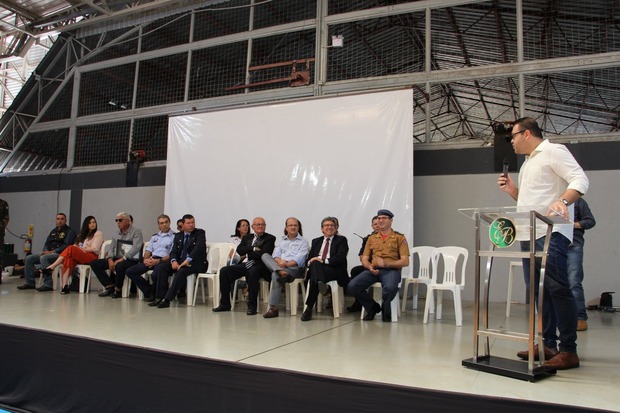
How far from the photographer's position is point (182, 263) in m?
4.71

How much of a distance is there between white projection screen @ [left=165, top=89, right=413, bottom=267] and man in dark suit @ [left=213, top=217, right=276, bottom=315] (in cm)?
113

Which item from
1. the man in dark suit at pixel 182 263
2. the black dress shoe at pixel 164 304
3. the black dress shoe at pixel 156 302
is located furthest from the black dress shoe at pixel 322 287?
the black dress shoe at pixel 156 302

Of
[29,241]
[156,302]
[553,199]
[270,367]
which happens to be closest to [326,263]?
[156,302]

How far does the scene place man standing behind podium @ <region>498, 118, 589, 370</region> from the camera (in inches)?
88.6

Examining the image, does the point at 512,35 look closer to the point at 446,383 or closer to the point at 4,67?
the point at 446,383

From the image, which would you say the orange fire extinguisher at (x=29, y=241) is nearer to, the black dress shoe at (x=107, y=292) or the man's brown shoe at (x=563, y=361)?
the black dress shoe at (x=107, y=292)

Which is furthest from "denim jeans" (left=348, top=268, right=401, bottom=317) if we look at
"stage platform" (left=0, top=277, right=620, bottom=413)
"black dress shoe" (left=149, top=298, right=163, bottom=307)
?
"black dress shoe" (left=149, top=298, right=163, bottom=307)

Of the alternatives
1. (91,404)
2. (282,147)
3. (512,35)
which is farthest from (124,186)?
(512,35)

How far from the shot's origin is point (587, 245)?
15.9ft

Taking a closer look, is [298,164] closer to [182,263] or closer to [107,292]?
[182,263]

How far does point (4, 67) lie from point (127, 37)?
906 cm

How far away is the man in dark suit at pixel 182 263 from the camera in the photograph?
4.68 m

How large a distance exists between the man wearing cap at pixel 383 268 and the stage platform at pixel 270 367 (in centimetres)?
16

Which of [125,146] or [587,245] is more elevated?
[125,146]
